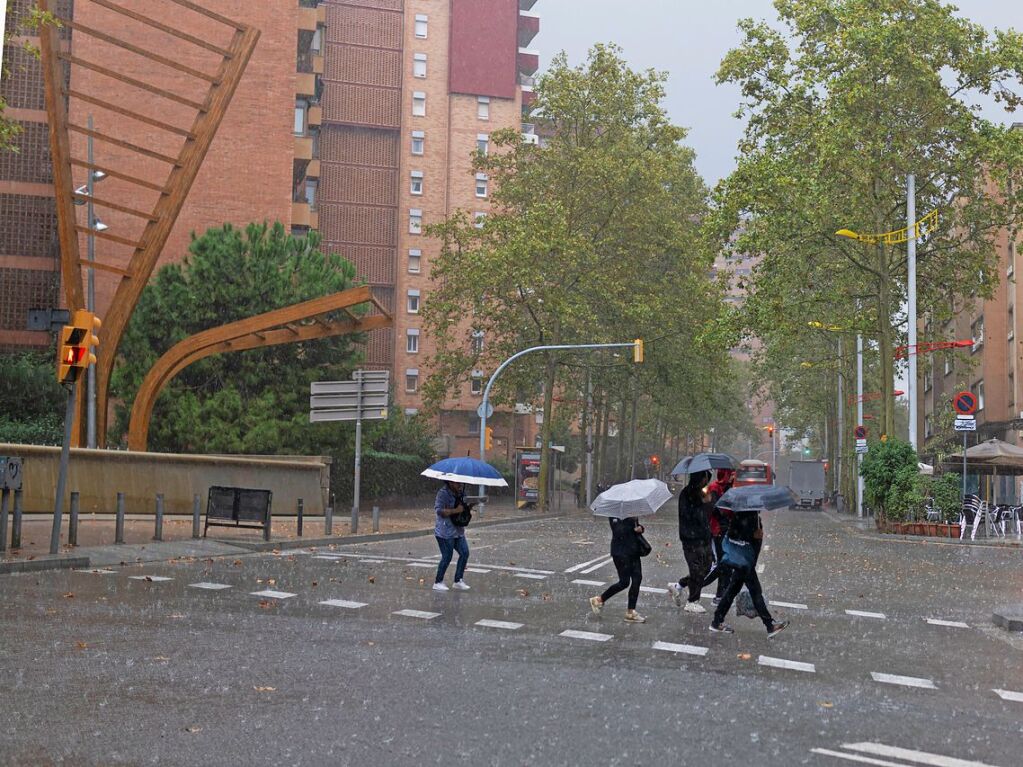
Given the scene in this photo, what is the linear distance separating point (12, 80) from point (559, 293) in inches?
853

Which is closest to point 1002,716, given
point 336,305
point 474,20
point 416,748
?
point 416,748

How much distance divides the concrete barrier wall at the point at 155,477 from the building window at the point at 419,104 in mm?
48303

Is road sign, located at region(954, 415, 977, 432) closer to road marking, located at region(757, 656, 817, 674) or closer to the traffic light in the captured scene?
the traffic light

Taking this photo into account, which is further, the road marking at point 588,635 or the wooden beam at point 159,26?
the wooden beam at point 159,26

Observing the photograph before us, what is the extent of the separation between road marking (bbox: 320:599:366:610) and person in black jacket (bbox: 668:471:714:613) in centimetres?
342

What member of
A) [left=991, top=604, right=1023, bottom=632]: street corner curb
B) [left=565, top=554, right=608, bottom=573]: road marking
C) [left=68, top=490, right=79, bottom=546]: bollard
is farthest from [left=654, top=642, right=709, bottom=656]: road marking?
[left=68, top=490, right=79, bottom=546]: bollard

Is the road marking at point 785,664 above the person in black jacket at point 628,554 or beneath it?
beneath

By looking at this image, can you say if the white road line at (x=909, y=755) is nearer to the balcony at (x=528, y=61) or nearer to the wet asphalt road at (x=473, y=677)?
the wet asphalt road at (x=473, y=677)

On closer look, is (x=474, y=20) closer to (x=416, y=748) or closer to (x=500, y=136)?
(x=500, y=136)

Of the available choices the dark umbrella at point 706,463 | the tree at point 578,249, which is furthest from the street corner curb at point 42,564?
the tree at point 578,249

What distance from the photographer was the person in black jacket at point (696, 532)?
43.9ft

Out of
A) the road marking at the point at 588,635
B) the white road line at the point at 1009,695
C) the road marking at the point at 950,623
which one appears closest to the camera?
the white road line at the point at 1009,695

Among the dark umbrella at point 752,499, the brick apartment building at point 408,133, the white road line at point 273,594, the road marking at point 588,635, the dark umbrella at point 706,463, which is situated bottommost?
the white road line at point 273,594

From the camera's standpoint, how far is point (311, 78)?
5409 cm
